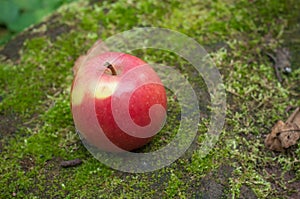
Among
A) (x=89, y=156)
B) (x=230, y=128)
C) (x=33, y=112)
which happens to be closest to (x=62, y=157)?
(x=89, y=156)

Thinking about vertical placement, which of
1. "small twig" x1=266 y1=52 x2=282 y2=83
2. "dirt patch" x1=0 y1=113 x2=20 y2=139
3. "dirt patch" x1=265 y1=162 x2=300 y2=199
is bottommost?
"dirt patch" x1=265 y1=162 x2=300 y2=199

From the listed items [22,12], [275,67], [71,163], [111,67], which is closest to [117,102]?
[111,67]

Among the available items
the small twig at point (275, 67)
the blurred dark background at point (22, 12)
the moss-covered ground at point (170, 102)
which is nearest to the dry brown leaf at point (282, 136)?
the moss-covered ground at point (170, 102)

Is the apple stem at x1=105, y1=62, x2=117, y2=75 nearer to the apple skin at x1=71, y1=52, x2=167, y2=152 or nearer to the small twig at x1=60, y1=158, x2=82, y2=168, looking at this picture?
the apple skin at x1=71, y1=52, x2=167, y2=152

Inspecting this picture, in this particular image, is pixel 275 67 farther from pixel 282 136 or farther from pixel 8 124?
pixel 8 124

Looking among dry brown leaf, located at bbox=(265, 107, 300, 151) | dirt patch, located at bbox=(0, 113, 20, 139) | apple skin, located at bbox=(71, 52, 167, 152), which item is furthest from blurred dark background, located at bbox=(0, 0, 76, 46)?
dry brown leaf, located at bbox=(265, 107, 300, 151)

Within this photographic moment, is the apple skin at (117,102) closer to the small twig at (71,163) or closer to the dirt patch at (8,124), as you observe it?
the small twig at (71,163)

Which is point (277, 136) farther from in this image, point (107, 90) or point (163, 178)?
point (107, 90)
